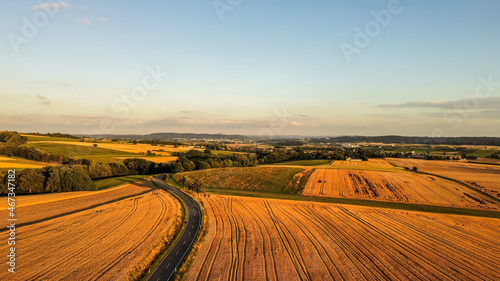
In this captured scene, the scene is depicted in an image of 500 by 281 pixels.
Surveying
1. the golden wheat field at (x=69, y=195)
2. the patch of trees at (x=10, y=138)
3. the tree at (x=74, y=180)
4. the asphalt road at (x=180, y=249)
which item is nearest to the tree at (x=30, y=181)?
the tree at (x=74, y=180)

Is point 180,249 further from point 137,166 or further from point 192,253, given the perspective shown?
point 137,166

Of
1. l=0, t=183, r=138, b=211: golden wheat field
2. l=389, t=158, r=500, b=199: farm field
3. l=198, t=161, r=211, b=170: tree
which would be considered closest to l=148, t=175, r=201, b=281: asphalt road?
l=0, t=183, r=138, b=211: golden wheat field

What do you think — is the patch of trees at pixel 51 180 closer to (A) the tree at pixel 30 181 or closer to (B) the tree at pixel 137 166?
(A) the tree at pixel 30 181

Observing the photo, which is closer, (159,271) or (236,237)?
(159,271)

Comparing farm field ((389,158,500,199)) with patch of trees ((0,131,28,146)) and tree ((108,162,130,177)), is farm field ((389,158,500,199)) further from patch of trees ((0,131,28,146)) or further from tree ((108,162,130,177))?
patch of trees ((0,131,28,146))

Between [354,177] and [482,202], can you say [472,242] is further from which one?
[354,177]

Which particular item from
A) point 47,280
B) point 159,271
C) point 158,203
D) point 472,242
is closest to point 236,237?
point 159,271
